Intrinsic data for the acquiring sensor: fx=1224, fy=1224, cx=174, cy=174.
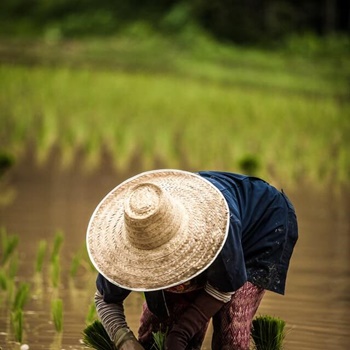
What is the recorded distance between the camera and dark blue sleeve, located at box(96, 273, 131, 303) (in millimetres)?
3646

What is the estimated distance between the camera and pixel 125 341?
12.0 ft

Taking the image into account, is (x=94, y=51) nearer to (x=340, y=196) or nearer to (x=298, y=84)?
(x=298, y=84)

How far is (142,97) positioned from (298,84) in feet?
14.3

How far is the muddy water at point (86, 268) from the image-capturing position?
503 centimetres

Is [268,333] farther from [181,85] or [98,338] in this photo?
[181,85]

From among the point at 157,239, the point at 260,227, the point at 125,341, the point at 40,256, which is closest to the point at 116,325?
the point at 125,341

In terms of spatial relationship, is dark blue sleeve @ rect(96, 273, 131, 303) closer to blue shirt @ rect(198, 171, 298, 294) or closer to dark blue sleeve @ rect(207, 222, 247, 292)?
dark blue sleeve @ rect(207, 222, 247, 292)

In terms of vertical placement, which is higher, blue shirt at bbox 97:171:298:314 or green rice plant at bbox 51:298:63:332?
blue shirt at bbox 97:171:298:314

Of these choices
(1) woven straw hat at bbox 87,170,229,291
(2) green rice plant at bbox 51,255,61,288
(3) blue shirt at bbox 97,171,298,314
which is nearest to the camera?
(1) woven straw hat at bbox 87,170,229,291

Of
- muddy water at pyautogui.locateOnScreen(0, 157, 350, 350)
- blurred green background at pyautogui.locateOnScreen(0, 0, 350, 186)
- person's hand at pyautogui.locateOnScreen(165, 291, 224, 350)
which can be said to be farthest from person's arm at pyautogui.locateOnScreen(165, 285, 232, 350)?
blurred green background at pyautogui.locateOnScreen(0, 0, 350, 186)

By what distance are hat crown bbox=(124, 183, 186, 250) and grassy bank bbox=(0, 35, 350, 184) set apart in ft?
19.4

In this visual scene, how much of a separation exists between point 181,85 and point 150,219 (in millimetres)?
14091

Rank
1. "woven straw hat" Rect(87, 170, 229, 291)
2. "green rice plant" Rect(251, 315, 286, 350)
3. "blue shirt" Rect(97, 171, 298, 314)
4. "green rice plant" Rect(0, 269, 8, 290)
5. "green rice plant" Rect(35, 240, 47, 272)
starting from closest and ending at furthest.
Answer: "woven straw hat" Rect(87, 170, 229, 291), "blue shirt" Rect(97, 171, 298, 314), "green rice plant" Rect(251, 315, 286, 350), "green rice plant" Rect(0, 269, 8, 290), "green rice plant" Rect(35, 240, 47, 272)

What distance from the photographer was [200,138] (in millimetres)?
12445
